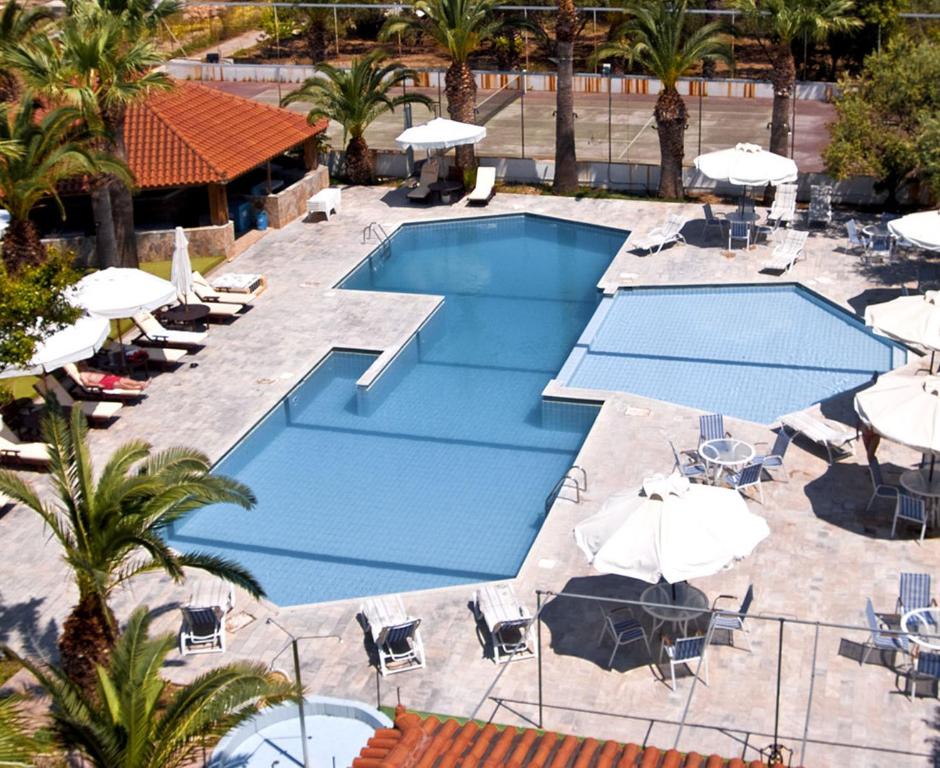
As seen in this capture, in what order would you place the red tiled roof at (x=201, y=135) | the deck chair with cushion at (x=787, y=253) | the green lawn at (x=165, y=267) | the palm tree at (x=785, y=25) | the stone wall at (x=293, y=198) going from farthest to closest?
the stone wall at (x=293, y=198) → the palm tree at (x=785, y=25) → the red tiled roof at (x=201, y=135) → the deck chair with cushion at (x=787, y=253) → the green lawn at (x=165, y=267)

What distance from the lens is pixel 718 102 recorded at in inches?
1655

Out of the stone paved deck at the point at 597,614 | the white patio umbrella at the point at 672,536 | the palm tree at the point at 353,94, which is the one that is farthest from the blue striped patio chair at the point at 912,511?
the palm tree at the point at 353,94

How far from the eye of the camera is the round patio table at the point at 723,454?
1848 cm

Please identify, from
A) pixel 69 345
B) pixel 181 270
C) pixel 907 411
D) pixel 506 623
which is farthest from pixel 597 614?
pixel 181 270

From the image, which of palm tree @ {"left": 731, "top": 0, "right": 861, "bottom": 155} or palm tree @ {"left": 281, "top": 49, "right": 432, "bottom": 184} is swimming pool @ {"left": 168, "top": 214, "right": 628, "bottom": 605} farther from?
palm tree @ {"left": 281, "top": 49, "right": 432, "bottom": 184}

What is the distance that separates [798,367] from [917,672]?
370 inches

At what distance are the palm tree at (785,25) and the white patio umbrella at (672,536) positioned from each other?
16.9m

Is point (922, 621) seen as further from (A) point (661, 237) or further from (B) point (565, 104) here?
(B) point (565, 104)

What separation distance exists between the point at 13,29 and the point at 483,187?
11.4 meters

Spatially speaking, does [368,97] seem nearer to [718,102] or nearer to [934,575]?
[718,102]

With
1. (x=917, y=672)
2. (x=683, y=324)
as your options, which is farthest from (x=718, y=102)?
(x=917, y=672)

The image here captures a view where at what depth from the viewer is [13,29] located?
27.4 metres

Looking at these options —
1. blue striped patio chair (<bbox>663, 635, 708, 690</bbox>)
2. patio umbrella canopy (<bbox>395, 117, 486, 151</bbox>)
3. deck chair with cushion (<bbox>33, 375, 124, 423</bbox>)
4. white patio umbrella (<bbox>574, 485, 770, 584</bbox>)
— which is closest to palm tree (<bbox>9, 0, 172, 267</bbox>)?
deck chair with cushion (<bbox>33, 375, 124, 423</bbox>)

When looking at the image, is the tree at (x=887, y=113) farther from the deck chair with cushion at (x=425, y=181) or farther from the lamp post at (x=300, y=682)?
the lamp post at (x=300, y=682)
